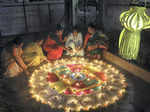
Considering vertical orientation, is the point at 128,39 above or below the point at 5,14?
below

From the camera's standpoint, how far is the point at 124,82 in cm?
291

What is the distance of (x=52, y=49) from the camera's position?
3809 mm

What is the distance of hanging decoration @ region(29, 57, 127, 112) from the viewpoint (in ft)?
7.82

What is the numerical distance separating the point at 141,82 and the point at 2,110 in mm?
2443

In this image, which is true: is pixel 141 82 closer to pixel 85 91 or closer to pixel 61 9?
pixel 85 91

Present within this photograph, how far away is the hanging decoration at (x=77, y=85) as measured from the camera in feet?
7.82

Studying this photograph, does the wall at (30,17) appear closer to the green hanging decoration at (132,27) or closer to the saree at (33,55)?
the saree at (33,55)

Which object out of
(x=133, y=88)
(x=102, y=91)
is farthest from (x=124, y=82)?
(x=102, y=91)

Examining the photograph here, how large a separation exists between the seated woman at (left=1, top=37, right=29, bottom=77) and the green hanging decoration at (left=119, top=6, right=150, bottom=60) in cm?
201

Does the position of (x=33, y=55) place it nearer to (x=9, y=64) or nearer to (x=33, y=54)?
(x=33, y=54)

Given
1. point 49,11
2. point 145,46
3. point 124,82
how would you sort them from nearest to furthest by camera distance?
point 124,82 → point 145,46 → point 49,11

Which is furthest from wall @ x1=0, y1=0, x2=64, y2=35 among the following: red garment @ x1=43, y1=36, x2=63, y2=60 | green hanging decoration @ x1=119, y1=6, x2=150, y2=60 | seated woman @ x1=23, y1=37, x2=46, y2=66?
green hanging decoration @ x1=119, y1=6, x2=150, y2=60

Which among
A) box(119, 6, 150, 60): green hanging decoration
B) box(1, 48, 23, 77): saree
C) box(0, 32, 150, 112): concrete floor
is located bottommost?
box(0, 32, 150, 112): concrete floor

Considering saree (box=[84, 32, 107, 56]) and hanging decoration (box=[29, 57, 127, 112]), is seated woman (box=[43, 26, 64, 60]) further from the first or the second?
saree (box=[84, 32, 107, 56])
